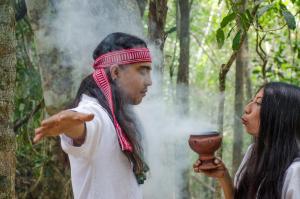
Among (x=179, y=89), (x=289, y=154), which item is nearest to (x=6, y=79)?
(x=289, y=154)

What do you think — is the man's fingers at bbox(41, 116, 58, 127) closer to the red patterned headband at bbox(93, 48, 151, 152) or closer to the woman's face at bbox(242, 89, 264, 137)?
the red patterned headband at bbox(93, 48, 151, 152)

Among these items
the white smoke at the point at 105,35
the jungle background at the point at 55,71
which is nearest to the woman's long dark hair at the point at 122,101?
the jungle background at the point at 55,71

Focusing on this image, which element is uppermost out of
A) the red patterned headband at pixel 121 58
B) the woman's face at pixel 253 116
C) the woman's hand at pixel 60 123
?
the red patterned headband at pixel 121 58

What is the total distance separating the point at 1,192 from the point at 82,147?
36.1 inches

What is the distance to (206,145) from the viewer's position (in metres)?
2.16

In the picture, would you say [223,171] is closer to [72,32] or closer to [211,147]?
[211,147]

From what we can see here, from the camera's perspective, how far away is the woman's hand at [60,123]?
1.51m

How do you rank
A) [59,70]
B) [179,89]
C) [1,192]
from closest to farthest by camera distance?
[1,192] < [59,70] < [179,89]

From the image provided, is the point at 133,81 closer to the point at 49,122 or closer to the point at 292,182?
the point at 49,122

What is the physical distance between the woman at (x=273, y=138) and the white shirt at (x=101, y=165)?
55 centimetres

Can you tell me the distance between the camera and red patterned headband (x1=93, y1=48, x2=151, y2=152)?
186 cm

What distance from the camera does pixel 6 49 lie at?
254cm

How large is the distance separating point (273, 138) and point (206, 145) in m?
0.29

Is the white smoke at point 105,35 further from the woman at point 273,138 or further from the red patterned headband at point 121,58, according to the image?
the red patterned headband at point 121,58
